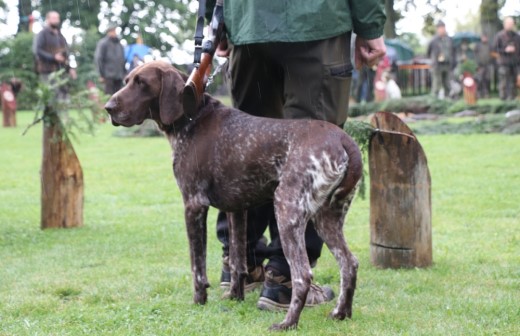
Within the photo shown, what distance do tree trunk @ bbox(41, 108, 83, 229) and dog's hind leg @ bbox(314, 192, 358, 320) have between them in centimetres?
410

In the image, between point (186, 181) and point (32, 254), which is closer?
point (186, 181)

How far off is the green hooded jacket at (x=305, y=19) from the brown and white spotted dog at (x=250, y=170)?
48 cm

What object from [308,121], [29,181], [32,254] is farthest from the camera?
[29,181]

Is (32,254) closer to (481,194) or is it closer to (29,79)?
(481,194)

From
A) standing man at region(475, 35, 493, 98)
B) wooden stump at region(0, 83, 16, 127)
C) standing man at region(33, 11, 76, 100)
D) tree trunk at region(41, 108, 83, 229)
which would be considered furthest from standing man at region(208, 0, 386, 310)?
standing man at region(475, 35, 493, 98)

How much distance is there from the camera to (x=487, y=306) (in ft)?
17.2

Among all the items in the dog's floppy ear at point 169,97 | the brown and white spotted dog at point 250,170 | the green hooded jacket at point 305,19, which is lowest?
the brown and white spotted dog at point 250,170

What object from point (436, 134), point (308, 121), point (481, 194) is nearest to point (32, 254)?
point (308, 121)

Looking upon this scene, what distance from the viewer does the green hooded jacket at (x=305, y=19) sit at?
5.07 metres

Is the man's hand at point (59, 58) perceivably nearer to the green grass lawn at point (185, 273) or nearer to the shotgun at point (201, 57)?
the green grass lawn at point (185, 273)

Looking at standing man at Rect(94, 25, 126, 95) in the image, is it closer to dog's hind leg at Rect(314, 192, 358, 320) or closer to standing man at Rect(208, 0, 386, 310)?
standing man at Rect(208, 0, 386, 310)

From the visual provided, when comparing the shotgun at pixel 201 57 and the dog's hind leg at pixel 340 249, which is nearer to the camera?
the dog's hind leg at pixel 340 249

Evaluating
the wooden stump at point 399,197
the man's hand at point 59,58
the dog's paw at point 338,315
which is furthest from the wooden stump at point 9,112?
the dog's paw at point 338,315

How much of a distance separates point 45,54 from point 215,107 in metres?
16.8
